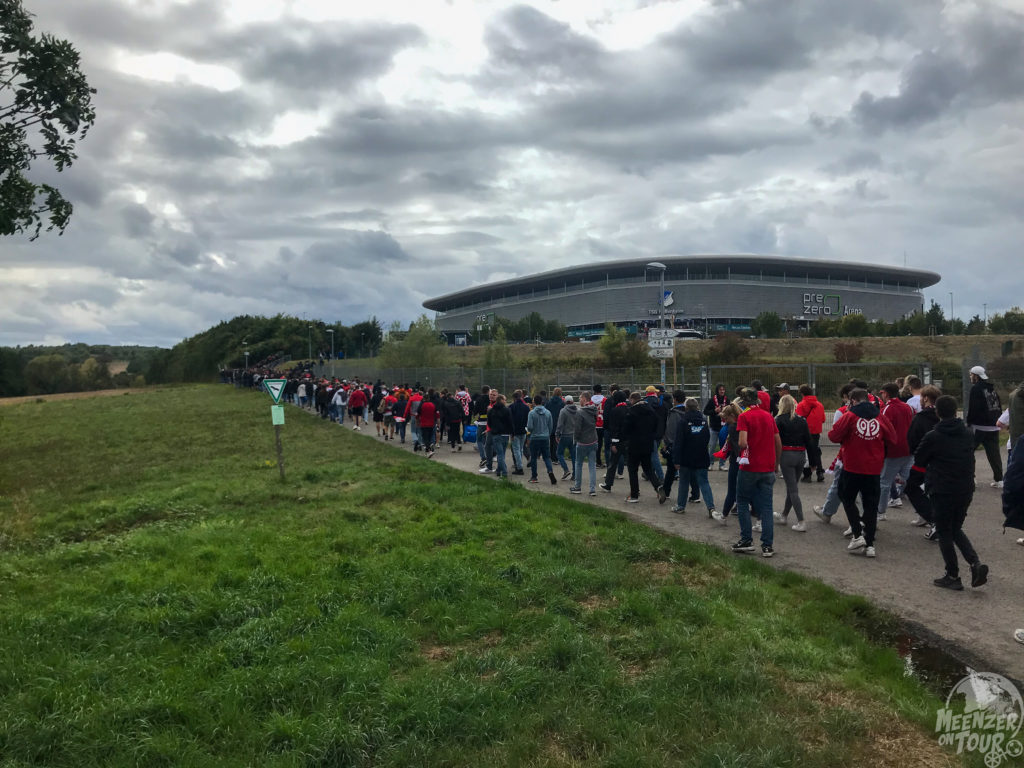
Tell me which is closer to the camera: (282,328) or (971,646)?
(971,646)

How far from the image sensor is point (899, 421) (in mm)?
9203

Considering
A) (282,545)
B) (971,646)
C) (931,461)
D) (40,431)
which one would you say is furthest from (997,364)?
(40,431)

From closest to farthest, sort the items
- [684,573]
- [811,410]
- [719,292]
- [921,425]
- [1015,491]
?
[1015,491], [684,573], [921,425], [811,410], [719,292]

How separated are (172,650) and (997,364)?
93.7 feet

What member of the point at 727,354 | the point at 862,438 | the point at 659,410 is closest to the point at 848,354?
the point at 727,354

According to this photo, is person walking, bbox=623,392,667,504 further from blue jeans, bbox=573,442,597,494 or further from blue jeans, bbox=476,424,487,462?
blue jeans, bbox=476,424,487,462

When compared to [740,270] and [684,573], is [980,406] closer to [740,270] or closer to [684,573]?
[684,573]

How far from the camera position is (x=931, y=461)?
22.5 feet

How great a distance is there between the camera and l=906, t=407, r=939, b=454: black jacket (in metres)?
8.90

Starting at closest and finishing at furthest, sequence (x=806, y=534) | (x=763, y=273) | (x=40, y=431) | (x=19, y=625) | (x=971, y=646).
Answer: (x=971, y=646)
(x=19, y=625)
(x=806, y=534)
(x=40, y=431)
(x=763, y=273)

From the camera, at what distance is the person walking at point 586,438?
1227 cm

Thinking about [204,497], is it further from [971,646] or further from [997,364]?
[997,364]

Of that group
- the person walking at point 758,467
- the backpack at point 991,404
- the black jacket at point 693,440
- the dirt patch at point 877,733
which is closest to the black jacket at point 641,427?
the black jacket at point 693,440

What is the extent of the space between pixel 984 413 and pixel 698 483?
439 centimetres
